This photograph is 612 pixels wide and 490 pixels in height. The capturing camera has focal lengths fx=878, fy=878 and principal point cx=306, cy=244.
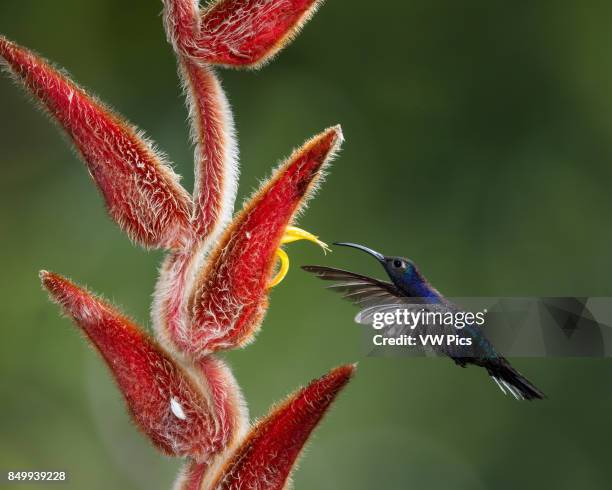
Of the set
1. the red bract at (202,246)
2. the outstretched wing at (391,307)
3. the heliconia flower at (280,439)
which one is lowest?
the heliconia flower at (280,439)

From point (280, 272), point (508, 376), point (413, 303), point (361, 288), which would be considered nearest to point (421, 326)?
point (413, 303)

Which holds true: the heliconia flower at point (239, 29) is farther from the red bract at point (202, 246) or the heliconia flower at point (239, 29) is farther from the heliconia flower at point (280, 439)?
the heliconia flower at point (280, 439)

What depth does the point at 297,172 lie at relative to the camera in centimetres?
136

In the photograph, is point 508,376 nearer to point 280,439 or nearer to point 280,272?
point 280,272

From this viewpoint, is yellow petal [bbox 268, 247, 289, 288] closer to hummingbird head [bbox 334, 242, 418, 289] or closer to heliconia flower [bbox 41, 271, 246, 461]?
heliconia flower [bbox 41, 271, 246, 461]

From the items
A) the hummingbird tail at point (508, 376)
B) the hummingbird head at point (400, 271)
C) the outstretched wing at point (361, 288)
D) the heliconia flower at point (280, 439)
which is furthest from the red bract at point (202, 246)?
the hummingbird tail at point (508, 376)

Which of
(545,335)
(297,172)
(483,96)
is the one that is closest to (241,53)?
(297,172)

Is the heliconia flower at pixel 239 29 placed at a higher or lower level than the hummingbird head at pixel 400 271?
lower

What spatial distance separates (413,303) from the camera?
239cm

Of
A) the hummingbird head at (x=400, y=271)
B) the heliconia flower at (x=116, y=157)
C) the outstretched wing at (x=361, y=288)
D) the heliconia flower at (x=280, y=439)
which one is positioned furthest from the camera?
the hummingbird head at (x=400, y=271)

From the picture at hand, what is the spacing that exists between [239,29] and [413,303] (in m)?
1.14

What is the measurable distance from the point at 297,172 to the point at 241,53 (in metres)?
0.26

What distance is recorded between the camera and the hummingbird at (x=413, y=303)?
2.31 m

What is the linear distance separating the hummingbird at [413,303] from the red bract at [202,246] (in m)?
0.80
